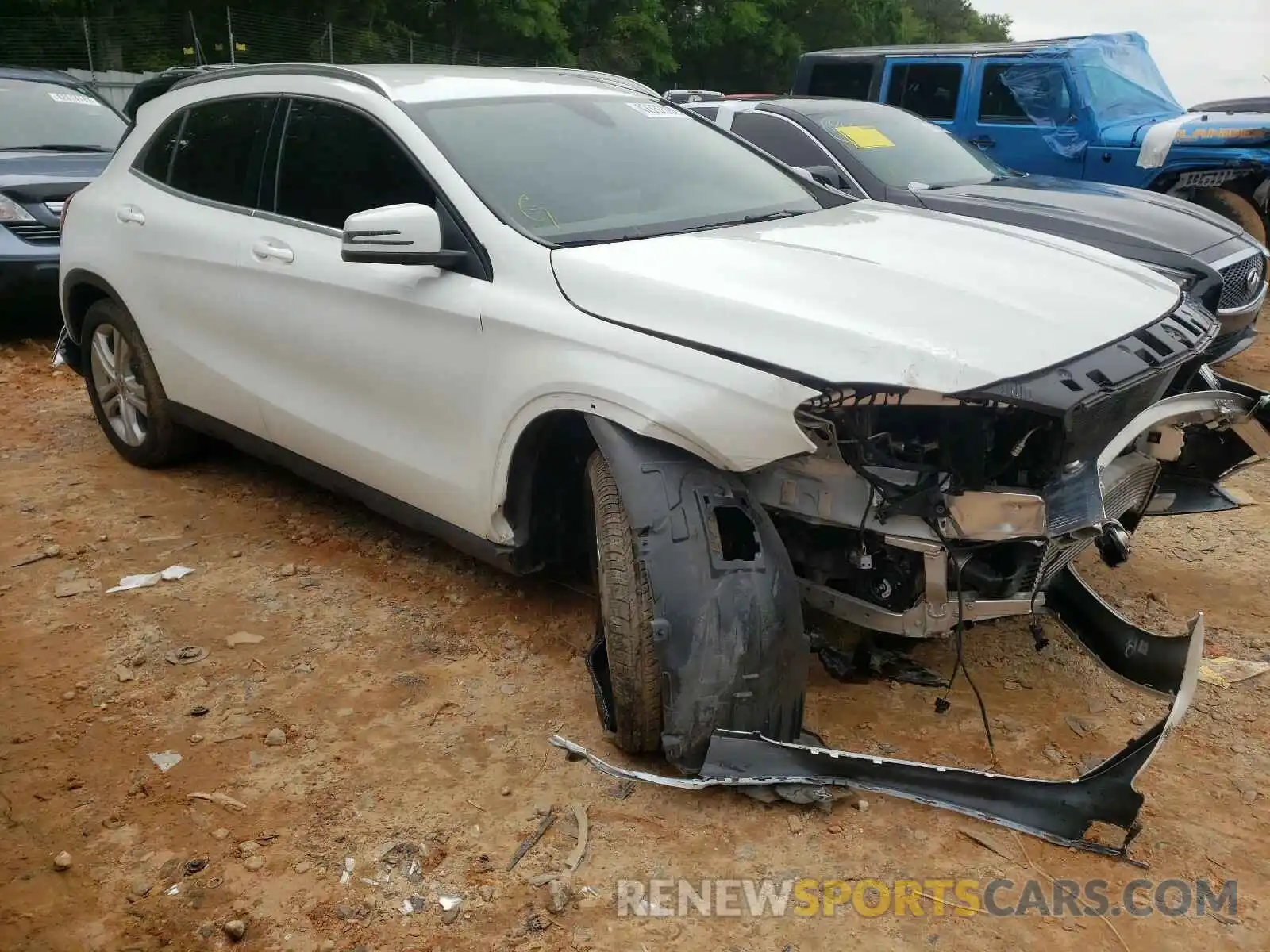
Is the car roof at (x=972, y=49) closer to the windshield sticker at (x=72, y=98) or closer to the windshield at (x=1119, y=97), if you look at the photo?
the windshield at (x=1119, y=97)

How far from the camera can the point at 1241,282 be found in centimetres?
616

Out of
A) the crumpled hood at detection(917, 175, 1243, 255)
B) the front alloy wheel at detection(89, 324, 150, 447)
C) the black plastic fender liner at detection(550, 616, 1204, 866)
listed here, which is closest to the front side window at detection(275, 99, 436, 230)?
the front alloy wheel at detection(89, 324, 150, 447)

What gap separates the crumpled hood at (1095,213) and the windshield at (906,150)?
0.21 meters

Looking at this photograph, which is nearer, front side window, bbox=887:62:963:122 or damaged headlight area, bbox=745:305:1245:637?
damaged headlight area, bbox=745:305:1245:637

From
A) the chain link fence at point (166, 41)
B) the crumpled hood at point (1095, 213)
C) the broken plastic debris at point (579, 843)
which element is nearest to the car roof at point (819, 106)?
the crumpled hood at point (1095, 213)

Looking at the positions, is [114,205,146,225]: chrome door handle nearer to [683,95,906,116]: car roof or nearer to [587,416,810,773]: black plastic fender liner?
[587,416,810,773]: black plastic fender liner

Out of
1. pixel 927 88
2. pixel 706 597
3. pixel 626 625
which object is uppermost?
pixel 927 88

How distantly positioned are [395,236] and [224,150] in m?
1.63

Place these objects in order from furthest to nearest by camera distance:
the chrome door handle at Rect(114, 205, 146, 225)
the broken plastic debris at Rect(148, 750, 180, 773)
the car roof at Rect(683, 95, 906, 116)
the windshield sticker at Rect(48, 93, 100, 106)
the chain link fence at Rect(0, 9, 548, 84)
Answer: the chain link fence at Rect(0, 9, 548, 84), the windshield sticker at Rect(48, 93, 100, 106), the car roof at Rect(683, 95, 906, 116), the chrome door handle at Rect(114, 205, 146, 225), the broken plastic debris at Rect(148, 750, 180, 773)

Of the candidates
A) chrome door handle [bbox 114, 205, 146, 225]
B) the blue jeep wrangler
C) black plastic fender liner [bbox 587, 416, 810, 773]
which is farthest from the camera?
the blue jeep wrangler

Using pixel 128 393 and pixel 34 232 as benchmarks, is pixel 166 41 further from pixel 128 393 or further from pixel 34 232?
pixel 128 393

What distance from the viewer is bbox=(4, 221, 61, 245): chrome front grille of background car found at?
7.10 metres

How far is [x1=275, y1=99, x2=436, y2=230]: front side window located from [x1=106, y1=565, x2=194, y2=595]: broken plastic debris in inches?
55.1

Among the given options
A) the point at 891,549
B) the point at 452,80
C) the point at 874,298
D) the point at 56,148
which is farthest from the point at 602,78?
the point at 56,148
